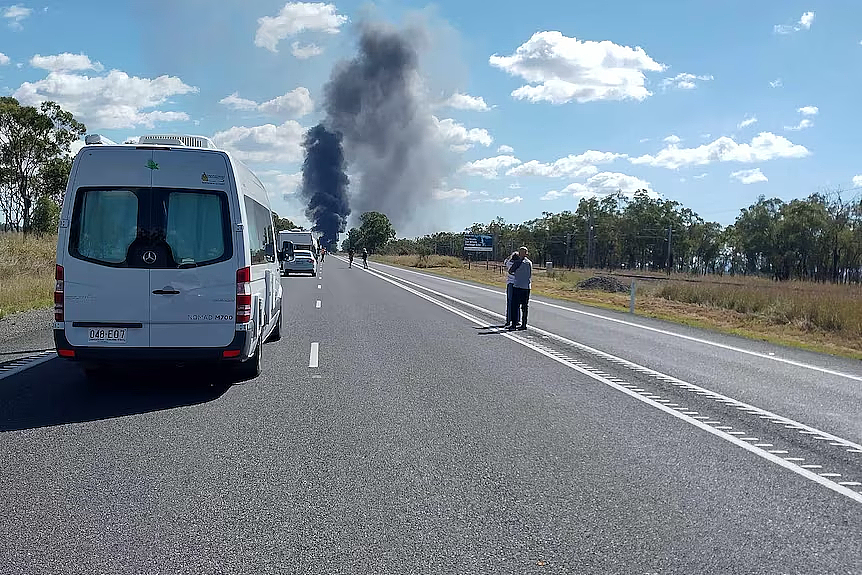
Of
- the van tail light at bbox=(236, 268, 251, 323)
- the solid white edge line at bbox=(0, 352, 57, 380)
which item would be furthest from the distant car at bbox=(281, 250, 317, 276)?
the van tail light at bbox=(236, 268, 251, 323)

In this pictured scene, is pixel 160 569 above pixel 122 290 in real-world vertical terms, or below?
below

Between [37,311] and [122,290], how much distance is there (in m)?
12.4

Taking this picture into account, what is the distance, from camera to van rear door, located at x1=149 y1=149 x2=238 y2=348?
899cm

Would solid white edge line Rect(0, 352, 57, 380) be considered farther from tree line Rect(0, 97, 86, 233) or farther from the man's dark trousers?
tree line Rect(0, 97, 86, 233)

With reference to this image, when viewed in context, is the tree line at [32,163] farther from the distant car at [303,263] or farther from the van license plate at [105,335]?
the van license plate at [105,335]

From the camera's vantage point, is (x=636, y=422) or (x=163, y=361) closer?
(x=636, y=422)

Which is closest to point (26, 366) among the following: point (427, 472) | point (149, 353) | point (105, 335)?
point (105, 335)

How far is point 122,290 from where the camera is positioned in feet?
29.2

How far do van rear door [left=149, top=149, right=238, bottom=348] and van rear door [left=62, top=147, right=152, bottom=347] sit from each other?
0.50ft

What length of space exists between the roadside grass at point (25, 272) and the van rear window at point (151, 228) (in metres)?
10.6

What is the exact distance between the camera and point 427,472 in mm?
6203

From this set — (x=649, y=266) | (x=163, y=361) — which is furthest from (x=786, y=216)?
(x=163, y=361)

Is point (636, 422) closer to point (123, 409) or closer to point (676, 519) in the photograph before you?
point (676, 519)

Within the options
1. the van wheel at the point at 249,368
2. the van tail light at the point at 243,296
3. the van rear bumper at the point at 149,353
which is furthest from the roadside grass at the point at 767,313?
the van rear bumper at the point at 149,353
